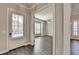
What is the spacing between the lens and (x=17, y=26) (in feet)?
6.59

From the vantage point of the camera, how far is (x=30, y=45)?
2.14 metres

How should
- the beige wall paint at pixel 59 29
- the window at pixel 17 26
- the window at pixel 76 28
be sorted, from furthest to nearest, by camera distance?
the window at pixel 17 26 < the window at pixel 76 28 < the beige wall paint at pixel 59 29

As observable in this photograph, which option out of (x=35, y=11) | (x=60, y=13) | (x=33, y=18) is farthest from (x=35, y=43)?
(x=60, y=13)

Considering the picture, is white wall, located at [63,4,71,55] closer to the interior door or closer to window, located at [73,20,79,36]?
window, located at [73,20,79,36]

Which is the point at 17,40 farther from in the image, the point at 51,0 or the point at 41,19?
the point at 51,0

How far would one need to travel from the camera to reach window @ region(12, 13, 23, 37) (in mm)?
2010

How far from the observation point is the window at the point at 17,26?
2.01m

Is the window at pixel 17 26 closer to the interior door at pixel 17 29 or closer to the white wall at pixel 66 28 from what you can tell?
the interior door at pixel 17 29

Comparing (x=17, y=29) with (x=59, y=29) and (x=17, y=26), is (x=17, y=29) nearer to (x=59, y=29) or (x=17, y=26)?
(x=17, y=26)

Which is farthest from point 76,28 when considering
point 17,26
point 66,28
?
point 17,26

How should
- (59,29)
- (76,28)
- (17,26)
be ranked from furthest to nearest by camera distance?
(17,26) < (76,28) < (59,29)

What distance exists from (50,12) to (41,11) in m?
0.27

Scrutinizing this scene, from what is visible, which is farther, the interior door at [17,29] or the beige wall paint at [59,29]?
the interior door at [17,29]

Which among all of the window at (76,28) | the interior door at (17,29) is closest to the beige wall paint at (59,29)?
the window at (76,28)
